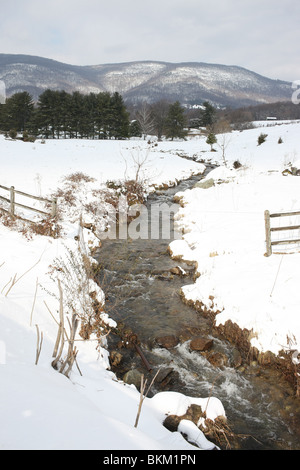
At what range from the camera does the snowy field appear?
2.65 meters

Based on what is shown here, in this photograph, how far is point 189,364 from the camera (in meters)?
5.49

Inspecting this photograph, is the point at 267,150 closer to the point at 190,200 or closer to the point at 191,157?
the point at 191,157

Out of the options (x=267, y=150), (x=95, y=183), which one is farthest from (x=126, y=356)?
(x=267, y=150)

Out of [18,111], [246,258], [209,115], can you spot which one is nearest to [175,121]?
[209,115]

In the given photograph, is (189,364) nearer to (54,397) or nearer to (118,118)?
(54,397)

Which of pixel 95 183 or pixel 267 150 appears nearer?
pixel 95 183

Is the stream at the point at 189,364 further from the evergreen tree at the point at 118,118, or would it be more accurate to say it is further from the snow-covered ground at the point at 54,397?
the evergreen tree at the point at 118,118

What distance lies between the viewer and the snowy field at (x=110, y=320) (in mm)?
2648

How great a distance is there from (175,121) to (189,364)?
53132 millimetres

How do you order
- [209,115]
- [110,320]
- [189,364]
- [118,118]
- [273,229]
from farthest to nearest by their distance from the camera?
[209,115] → [118,118] → [273,229] → [110,320] → [189,364]

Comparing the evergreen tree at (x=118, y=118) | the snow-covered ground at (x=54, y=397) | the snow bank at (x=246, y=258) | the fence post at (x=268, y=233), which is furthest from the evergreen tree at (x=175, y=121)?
the snow-covered ground at (x=54, y=397)

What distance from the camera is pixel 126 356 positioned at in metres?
5.61

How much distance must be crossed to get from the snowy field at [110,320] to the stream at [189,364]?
54 cm

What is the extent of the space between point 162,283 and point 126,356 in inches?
128
